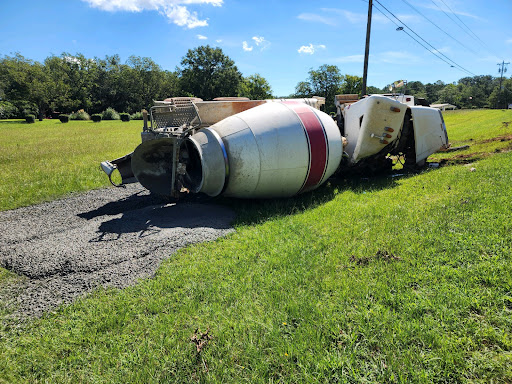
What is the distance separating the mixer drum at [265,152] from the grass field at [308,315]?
147 cm

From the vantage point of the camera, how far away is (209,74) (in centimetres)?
6938

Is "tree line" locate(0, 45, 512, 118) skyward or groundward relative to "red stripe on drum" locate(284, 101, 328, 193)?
skyward

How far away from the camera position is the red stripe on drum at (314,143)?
607 cm

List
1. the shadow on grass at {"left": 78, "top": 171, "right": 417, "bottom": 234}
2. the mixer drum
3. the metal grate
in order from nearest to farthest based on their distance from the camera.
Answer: the shadow on grass at {"left": 78, "top": 171, "right": 417, "bottom": 234}
the mixer drum
the metal grate

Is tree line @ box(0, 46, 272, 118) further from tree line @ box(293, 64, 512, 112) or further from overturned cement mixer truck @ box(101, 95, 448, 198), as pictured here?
overturned cement mixer truck @ box(101, 95, 448, 198)

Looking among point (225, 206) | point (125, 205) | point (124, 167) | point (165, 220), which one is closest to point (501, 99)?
point (225, 206)

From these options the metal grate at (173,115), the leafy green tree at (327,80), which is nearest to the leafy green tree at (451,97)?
the leafy green tree at (327,80)

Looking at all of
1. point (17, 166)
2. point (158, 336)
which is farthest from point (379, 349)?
point (17, 166)

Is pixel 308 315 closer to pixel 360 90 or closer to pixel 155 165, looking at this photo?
pixel 155 165

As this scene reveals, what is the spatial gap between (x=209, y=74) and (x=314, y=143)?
227ft

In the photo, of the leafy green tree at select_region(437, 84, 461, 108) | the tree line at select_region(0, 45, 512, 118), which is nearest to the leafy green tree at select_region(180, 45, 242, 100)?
the tree line at select_region(0, 45, 512, 118)

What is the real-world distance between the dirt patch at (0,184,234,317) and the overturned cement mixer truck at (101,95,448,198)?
655 mm

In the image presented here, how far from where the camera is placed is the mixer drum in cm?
578

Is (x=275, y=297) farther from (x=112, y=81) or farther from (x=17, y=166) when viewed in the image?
(x=112, y=81)
